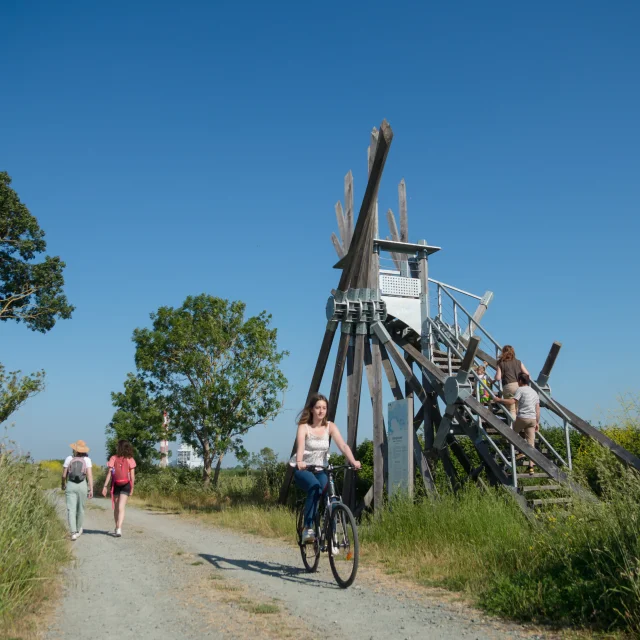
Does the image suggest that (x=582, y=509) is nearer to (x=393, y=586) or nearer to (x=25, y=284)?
(x=393, y=586)

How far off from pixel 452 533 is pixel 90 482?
6.34 meters

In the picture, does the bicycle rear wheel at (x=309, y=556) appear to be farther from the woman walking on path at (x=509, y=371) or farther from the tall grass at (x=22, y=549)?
the woman walking on path at (x=509, y=371)

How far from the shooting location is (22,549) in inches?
249

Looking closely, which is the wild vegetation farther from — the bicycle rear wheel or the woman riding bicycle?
the woman riding bicycle

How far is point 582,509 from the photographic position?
20.2 ft

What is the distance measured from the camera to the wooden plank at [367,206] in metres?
11.9

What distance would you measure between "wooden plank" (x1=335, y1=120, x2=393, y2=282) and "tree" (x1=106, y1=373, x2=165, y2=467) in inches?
492

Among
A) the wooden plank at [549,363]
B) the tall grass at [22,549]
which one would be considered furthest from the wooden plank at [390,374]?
the tall grass at [22,549]

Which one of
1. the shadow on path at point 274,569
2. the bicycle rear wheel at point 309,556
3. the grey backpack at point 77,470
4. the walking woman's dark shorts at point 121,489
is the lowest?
the shadow on path at point 274,569

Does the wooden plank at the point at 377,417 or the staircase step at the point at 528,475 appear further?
the wooden plank at the point at 377,417

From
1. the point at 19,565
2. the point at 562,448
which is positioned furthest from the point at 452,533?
the point at 562,448

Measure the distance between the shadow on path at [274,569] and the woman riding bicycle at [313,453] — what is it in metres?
→ 0.41

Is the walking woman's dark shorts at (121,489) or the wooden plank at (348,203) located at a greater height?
the wooden plank at (348,203)

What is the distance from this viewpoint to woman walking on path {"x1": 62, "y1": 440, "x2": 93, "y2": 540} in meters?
10.7
